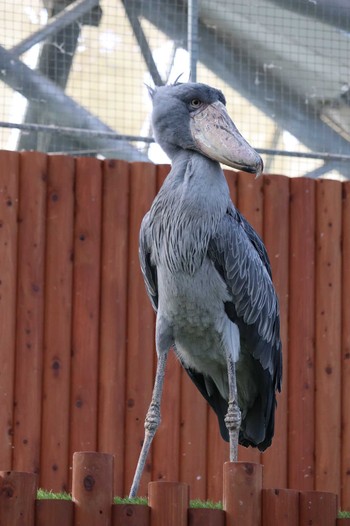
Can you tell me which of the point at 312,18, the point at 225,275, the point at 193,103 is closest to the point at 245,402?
the point at 225,275

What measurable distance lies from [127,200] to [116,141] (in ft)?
1.89

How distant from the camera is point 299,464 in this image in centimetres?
1179

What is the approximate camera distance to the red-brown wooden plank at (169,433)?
452 inches

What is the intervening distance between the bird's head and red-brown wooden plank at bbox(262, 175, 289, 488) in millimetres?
2268

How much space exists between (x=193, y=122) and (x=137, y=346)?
230cm

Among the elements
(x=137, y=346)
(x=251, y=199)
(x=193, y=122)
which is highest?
(x=251, y=199)

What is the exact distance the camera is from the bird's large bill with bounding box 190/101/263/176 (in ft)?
31.2

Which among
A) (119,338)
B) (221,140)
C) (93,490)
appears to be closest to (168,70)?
(119,338)

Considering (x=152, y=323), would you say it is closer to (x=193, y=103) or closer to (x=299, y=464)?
(x=299, y=464)

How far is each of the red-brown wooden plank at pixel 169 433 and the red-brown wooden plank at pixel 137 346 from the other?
0.09 m

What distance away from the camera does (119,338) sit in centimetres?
1159

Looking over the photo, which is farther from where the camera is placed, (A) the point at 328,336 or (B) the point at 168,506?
(A) the point at 328,336

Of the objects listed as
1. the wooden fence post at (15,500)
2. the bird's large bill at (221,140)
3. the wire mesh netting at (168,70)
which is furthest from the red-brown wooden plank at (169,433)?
the wooden fence post at (15,500)

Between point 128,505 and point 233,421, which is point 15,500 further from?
point 233,421
